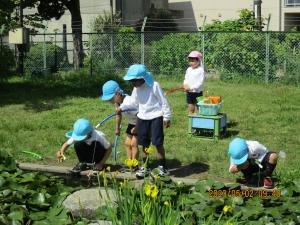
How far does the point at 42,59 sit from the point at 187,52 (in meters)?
5.78

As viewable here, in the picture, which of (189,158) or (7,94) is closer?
(189,158)

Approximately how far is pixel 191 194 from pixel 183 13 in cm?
3004

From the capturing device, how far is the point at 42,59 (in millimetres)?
20172

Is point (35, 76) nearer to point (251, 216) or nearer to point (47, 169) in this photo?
point (47, 169)

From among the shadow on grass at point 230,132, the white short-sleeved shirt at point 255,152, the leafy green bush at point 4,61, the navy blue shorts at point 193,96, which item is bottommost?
the shadow on grass at point 230,132

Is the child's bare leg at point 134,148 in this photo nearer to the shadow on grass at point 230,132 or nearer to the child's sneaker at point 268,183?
the child's sneaker at point 268,183

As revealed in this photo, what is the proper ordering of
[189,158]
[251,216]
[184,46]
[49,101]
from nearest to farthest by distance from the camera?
[251,216]
[189,158]
[49,101]
[184,46]

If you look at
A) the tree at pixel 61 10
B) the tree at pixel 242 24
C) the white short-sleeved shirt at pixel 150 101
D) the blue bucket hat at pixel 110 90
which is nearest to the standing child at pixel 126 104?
the blue bucket hat at pixel 110 90

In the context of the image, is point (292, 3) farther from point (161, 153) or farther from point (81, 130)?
point (81, 130)

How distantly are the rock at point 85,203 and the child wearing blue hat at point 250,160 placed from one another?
1.53m

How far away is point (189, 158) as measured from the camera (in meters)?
7.22

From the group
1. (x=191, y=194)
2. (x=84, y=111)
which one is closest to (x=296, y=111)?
(x=84, y=111)

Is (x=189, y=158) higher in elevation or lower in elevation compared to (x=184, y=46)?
lower

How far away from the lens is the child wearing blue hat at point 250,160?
5613mm
